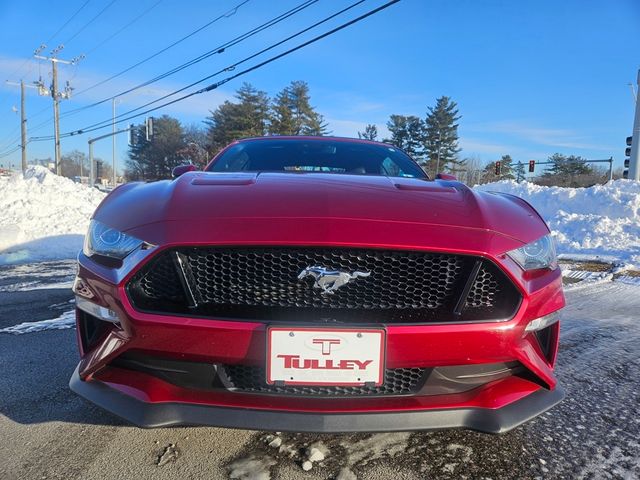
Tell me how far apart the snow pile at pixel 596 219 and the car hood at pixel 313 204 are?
4.36m

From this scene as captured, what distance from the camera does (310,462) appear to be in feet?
5.32

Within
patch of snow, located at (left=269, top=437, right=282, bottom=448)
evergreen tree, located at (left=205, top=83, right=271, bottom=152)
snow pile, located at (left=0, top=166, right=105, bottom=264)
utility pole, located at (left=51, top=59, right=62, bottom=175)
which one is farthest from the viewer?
evergreen tree, located at (left=205, top=83, right=271, bottom=152)

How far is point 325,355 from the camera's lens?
4.68 feet

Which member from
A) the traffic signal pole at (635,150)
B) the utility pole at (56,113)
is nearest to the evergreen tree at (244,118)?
the utility pole at (56,113)

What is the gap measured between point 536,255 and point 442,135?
2349 inches

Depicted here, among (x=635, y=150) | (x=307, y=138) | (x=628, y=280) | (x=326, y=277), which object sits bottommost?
(x=628, y=280)

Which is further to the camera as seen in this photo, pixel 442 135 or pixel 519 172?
pixel 519 172

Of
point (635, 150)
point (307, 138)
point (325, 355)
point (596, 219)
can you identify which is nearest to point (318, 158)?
point (307, 138)

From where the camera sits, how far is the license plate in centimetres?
140

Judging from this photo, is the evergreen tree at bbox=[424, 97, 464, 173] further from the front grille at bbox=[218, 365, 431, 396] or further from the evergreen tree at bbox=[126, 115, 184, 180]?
the front grille at bbox=[218, 365, 431, 396]

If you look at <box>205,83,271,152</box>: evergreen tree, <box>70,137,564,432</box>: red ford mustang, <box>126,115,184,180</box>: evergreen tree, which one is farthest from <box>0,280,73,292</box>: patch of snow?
<box>126,115,184,180</box>: evergreen tree

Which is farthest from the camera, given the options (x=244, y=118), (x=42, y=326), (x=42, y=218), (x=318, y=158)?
(x=244, y=118)

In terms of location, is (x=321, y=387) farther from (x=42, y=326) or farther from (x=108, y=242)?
(x=42, y=326)

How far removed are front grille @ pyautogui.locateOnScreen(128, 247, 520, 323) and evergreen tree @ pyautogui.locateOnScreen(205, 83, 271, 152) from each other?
47.6 m
